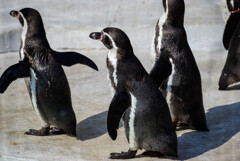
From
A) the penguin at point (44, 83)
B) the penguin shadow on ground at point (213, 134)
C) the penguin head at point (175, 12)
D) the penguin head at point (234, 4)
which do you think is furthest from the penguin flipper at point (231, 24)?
the penguin at point (44, 83)

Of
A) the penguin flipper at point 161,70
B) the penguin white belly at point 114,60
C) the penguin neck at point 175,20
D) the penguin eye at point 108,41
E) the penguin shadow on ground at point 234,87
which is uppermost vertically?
the penguin neck at point 175,20

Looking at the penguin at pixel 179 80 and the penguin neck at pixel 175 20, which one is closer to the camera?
the penguin at pixel 179 80

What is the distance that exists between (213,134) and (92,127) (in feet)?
3.26

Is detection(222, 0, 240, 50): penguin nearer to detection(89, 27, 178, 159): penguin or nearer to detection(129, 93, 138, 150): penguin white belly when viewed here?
detection(89, 27, 178, 159): penguin

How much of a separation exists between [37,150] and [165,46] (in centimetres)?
129

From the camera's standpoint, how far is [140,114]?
4094 millimetres

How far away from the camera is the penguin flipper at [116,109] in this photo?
4.07 m

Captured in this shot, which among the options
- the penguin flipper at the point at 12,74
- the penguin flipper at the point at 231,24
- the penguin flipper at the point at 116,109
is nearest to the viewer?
the penguin flipper at the point at 116,109

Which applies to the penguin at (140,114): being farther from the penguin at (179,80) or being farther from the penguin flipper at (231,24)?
the penguin flipper at (231,24)

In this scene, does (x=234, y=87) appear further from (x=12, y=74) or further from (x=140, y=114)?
(x=12, y=74)

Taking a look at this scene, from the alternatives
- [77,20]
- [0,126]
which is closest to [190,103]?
[0,126]

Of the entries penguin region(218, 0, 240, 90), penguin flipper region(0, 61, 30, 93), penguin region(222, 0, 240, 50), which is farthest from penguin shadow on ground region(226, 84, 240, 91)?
penguin flipper region(0, 61, 30, 93)

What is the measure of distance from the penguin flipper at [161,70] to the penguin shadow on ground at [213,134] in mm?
475

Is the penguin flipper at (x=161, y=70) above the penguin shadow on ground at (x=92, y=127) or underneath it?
above
